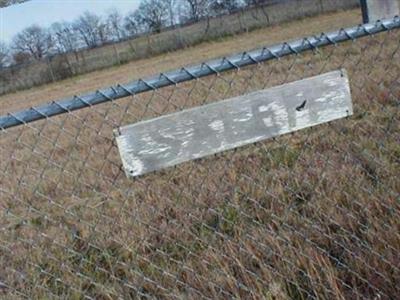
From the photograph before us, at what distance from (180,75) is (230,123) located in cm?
30

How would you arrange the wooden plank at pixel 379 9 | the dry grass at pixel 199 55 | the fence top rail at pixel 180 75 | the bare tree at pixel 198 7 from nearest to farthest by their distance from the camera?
the fence top rail at pixel 180 75 → the wooden plank at pixel 379 9 → the dry grass at pixel 199 55 → the bare tree at pixel 198 7

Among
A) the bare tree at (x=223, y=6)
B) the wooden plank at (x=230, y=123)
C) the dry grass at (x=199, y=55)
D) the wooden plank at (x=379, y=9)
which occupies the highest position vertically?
the wooden plank at (x=379, y=9)

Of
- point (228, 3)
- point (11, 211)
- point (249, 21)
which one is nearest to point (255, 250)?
point (11, 211)

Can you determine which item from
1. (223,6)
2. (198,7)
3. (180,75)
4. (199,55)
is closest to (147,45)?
(198,7)

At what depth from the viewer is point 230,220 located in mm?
→ 3145

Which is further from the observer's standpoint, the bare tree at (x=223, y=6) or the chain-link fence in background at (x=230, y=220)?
the bare tree at (x=223, y=6)

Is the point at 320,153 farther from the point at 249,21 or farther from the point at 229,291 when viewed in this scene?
the point at 249,21

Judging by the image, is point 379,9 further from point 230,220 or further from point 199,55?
point 199,55

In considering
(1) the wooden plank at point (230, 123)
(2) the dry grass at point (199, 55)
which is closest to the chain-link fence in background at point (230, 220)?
(1) the wooden plank at point (230, 123)

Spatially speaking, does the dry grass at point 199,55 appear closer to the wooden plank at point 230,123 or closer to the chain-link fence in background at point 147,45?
the chain-link fence in background at point 147,45

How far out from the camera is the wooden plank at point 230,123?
190 centimetres

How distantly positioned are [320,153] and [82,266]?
215cm

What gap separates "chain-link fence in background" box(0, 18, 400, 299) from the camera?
2.30 metres

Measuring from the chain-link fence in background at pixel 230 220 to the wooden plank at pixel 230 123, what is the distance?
0.16 m
